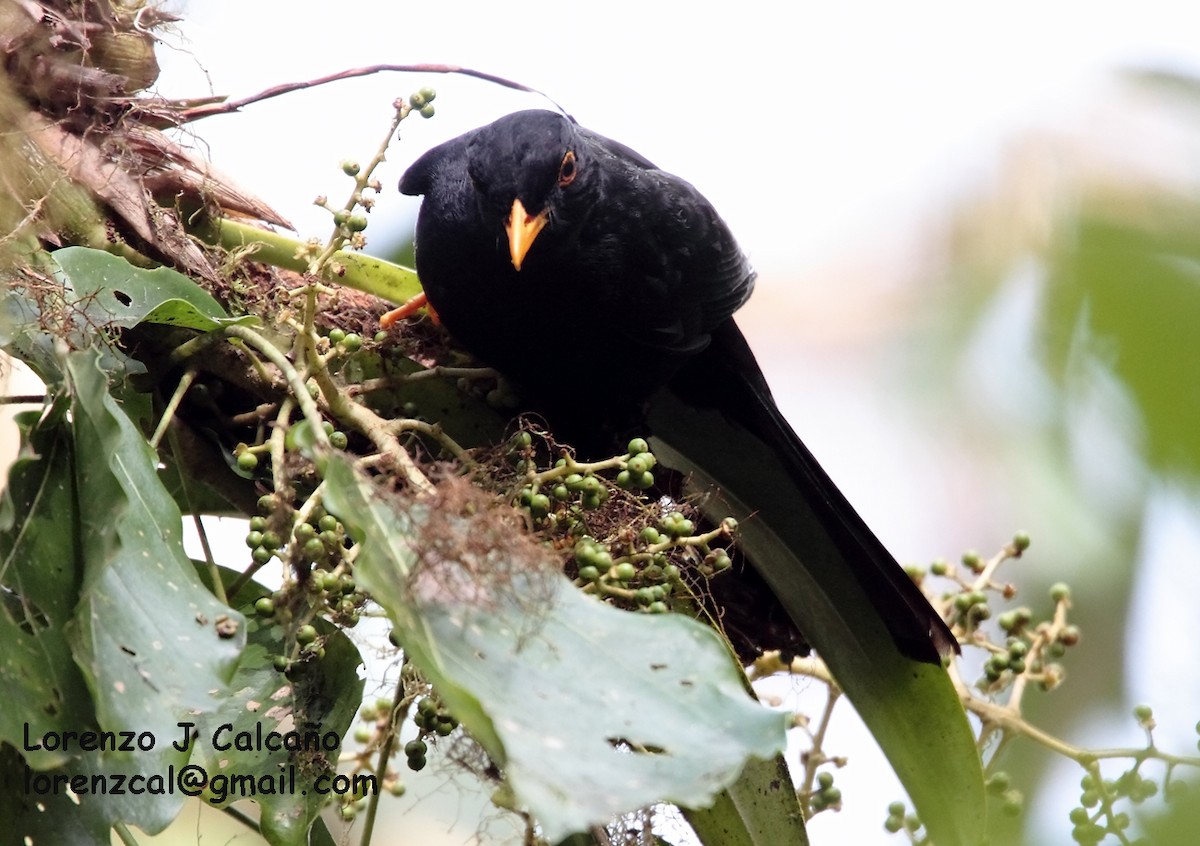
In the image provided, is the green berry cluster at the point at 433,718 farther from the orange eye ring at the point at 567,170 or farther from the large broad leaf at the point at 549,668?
the orange eye ring at the point at 567,170

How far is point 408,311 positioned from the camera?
2961 mm

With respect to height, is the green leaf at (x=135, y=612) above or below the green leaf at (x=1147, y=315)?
below

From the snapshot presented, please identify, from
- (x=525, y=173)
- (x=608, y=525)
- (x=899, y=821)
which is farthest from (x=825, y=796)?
(x=525, y=173)

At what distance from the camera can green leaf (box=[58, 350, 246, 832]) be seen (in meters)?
1.49

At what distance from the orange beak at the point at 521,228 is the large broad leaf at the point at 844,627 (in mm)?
759

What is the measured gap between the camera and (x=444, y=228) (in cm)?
299

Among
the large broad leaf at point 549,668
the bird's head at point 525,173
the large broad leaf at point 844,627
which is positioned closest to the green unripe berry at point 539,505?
the large broad leaf at point 549,668

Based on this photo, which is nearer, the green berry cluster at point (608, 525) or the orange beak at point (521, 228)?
the green berry cluster at point (608, 525)

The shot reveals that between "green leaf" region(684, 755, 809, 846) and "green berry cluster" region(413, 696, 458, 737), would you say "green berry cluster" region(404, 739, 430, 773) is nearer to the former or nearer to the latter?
"green berry cluster" region(413, 696, 458, 737)

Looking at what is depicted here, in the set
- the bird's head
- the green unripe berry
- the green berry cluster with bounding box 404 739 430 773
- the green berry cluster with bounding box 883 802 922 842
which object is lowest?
the green berry cluster with bounding box 883 802 922 842

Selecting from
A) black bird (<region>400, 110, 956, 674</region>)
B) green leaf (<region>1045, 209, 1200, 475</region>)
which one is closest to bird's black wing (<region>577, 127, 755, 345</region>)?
black bird (<region>400, 110, 956, 674</region>)

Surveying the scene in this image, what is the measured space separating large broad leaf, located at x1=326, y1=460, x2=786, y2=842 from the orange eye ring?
5.19 feet

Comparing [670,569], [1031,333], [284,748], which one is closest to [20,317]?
[284,748]

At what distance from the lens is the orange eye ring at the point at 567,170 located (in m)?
2.96
